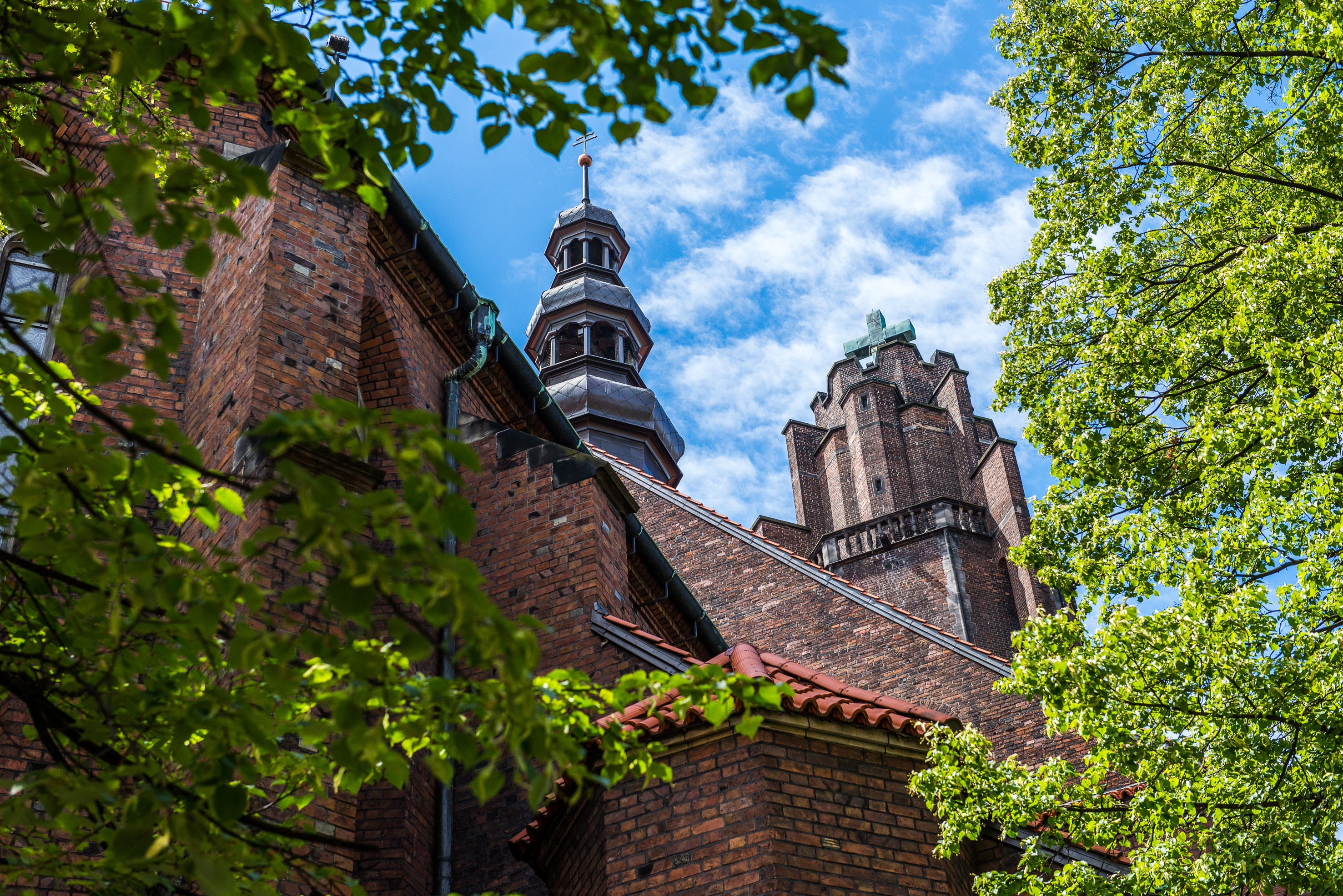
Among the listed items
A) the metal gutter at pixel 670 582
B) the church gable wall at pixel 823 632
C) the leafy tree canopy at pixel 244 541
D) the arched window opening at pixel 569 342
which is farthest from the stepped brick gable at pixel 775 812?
the arched window opening at pixel 569 342

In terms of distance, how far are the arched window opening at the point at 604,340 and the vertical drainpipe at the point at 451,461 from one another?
63.7 ft

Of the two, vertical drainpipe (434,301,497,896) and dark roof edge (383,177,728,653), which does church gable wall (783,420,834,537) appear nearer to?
dark roof edge (383,177,728,653)

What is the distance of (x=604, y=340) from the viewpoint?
32219 mm

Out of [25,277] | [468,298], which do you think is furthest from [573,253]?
[25,277]

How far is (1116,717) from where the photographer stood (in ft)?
24.4

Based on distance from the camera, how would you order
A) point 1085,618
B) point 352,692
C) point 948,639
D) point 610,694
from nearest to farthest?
point 352,692 < point 610,694 < point 1085,618 < point 948,639

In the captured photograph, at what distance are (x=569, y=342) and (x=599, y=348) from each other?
2.44ft

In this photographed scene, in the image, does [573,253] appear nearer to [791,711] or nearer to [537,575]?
[537,575]

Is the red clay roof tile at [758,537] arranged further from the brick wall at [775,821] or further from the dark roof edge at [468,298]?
the brick wall at [775,821]

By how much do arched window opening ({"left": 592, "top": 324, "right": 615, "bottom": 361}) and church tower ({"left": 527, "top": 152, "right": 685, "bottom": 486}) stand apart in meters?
0.02

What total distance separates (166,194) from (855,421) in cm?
3862

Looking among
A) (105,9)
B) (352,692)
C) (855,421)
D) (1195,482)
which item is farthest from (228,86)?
(855,421)

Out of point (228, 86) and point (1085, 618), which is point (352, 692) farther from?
point (1085, 618)

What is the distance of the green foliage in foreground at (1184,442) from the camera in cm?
713
